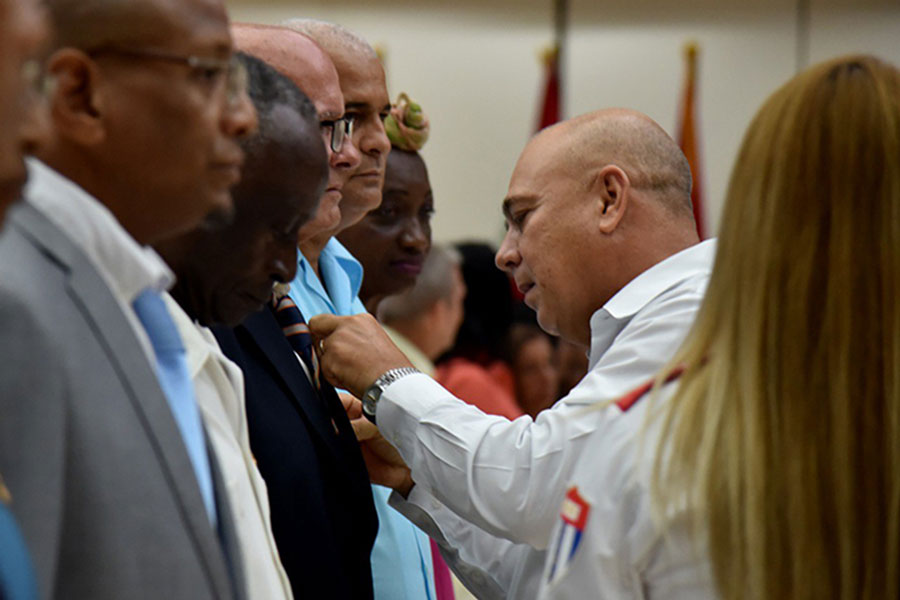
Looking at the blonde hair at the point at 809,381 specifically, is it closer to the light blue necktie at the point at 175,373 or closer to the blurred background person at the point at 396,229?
the light blue necktie at the point at 175,373

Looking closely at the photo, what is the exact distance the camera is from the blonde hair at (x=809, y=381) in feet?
4.27

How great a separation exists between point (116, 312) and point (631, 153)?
3.85 feet

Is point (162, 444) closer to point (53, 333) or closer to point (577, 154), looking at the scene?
point (53, 333)

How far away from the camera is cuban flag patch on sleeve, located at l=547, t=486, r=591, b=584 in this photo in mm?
1440

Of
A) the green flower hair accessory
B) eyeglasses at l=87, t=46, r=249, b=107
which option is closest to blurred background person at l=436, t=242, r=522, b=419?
the green flower hair accessory

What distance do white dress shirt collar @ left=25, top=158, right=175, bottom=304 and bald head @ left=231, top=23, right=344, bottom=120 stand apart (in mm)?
767

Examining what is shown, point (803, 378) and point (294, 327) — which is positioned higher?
point (803, 378)

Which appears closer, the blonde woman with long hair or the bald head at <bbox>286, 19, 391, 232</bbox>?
the blonde woman with long hair

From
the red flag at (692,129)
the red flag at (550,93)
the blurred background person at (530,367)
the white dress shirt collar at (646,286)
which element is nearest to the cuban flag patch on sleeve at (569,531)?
the white dress shirt collar at (646,286)

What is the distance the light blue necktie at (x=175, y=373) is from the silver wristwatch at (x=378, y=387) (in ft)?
2.26

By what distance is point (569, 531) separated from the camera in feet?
4.75

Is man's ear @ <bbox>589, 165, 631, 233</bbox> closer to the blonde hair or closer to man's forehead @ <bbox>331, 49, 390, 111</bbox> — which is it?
man's forehead @ <bbox>331, 49, 390, 111</bbox>

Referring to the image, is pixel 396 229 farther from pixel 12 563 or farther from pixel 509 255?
pixel 12 563

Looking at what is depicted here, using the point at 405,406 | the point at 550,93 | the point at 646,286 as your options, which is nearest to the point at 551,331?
the point at 646,286
